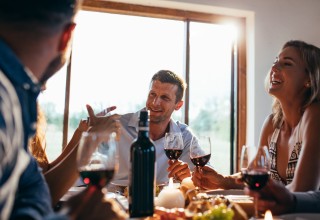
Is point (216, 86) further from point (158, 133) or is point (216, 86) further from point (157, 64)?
point (158, 133)

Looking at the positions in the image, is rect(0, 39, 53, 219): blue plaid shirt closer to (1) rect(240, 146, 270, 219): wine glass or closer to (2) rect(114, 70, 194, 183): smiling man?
(1) rect(240, 146, 270, 219): wine glass

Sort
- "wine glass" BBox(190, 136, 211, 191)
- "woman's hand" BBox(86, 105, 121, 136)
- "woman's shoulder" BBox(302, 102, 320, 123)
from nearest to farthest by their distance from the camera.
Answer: "woman's hand" BBox(86, 105, 121, 136) < "wine glass" BBox(190, 136, 211, 191) < "woman's shoulder" BBox(302, 102, 320, 123)

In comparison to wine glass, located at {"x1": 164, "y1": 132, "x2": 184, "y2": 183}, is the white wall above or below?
above

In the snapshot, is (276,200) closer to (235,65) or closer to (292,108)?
(292,108)

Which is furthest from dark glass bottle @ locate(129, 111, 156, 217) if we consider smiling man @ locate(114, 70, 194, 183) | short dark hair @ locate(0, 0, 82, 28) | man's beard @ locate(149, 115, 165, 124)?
man's beard @ locate(149, 115, 165, 124)

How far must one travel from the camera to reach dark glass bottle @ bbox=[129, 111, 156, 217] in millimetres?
1024

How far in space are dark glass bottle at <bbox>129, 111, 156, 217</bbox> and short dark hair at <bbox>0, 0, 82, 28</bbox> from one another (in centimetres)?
38

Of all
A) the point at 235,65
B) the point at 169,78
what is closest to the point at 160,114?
the point at 169,78

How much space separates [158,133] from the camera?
2.44m

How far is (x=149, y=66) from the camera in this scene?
3.12 metres

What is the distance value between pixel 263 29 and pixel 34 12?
290cm

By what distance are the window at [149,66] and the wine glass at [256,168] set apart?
5.83ft

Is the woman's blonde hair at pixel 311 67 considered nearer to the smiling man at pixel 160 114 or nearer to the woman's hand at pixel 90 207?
the smiling man at pixel 160 114

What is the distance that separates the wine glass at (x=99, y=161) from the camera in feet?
2.81
